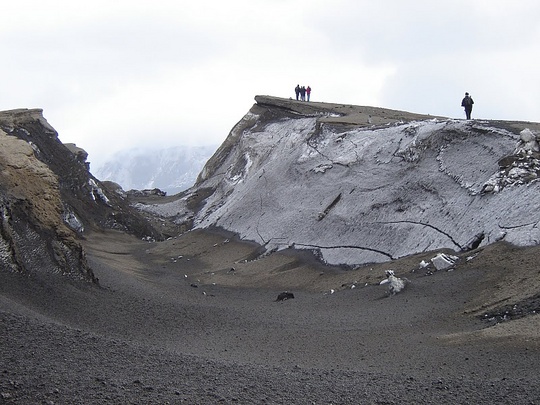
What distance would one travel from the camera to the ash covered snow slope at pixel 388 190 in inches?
739

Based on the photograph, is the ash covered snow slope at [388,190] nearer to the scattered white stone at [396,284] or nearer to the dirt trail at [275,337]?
the dirt trail at [275,337]

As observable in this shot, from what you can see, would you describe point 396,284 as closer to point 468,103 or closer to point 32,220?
point 32,220

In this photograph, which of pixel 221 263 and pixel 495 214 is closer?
pixel 495 214

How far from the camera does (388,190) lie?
23.0 meters

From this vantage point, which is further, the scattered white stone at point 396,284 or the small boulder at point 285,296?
the small boulder at point 285,296

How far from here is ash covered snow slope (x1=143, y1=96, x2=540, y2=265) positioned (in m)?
18.8

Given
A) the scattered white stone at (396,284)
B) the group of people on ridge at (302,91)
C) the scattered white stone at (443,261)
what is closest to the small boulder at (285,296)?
the scattered white stone at (396,284)

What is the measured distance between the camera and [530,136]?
19797 millimetres

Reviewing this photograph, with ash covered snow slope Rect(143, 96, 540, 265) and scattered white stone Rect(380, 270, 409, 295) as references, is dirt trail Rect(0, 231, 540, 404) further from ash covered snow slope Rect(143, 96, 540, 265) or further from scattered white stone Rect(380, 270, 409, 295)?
ash covered snow slope Rect(143, 96, 540, 265)

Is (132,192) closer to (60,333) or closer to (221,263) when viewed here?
(221,263)

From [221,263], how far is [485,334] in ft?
51.0

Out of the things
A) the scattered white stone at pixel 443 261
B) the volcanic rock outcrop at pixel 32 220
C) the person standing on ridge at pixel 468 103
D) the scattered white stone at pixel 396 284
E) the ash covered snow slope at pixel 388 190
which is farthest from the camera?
the person standing on ridge at pixel 468 103

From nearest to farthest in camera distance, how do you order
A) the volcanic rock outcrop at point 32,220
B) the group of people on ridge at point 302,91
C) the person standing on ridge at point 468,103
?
1. the volcanic rock outcrop at point 32,220
2. the person standing on ridge at point 468,103
3. the group of people on ridge at point 302,91

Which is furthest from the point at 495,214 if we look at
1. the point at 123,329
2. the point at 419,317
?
the point at 123,329
